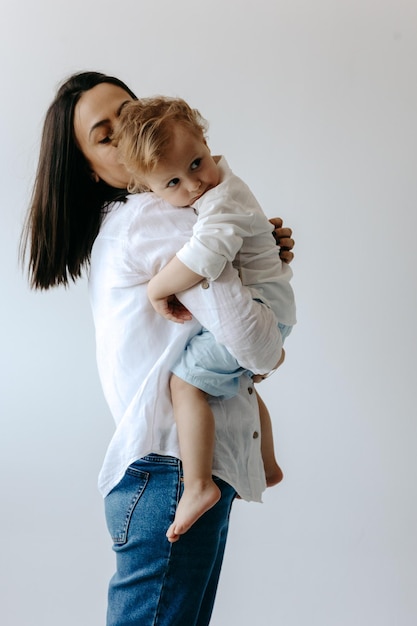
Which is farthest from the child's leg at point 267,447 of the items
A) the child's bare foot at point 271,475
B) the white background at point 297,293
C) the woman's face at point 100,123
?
the white background at point 297,293

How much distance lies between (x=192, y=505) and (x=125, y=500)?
131 millimetres

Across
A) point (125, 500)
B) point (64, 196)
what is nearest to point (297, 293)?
point (64, 196)

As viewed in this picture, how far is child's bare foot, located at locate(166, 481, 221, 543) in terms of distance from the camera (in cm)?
134

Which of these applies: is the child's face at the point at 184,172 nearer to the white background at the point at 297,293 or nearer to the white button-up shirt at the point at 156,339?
the white button-up shirt at the point at 156,339

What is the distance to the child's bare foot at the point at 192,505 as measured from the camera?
1.34 meters

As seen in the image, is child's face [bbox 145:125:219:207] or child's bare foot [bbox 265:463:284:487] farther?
child's bare foot [bbox 265:463:284:487]

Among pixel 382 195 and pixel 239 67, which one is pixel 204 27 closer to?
pixel 239 67

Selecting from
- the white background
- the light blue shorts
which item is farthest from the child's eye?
the white background

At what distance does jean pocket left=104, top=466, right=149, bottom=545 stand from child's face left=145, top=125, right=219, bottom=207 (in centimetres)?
44

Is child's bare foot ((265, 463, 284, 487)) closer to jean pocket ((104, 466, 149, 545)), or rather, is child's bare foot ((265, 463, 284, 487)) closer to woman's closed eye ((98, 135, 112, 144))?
jean pocket ((104, 466, 149, 545))

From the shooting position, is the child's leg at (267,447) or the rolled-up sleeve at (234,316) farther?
the child's leg at (267,447)

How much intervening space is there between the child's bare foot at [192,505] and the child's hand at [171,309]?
262mm

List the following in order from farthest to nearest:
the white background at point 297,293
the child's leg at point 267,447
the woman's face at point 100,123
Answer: the white background at point 297,293 < the child's leg at point 267,447 < the woman's face at point 100,123

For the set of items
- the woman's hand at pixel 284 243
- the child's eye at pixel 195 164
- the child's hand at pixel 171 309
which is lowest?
the child's hand at pixel 171 309
